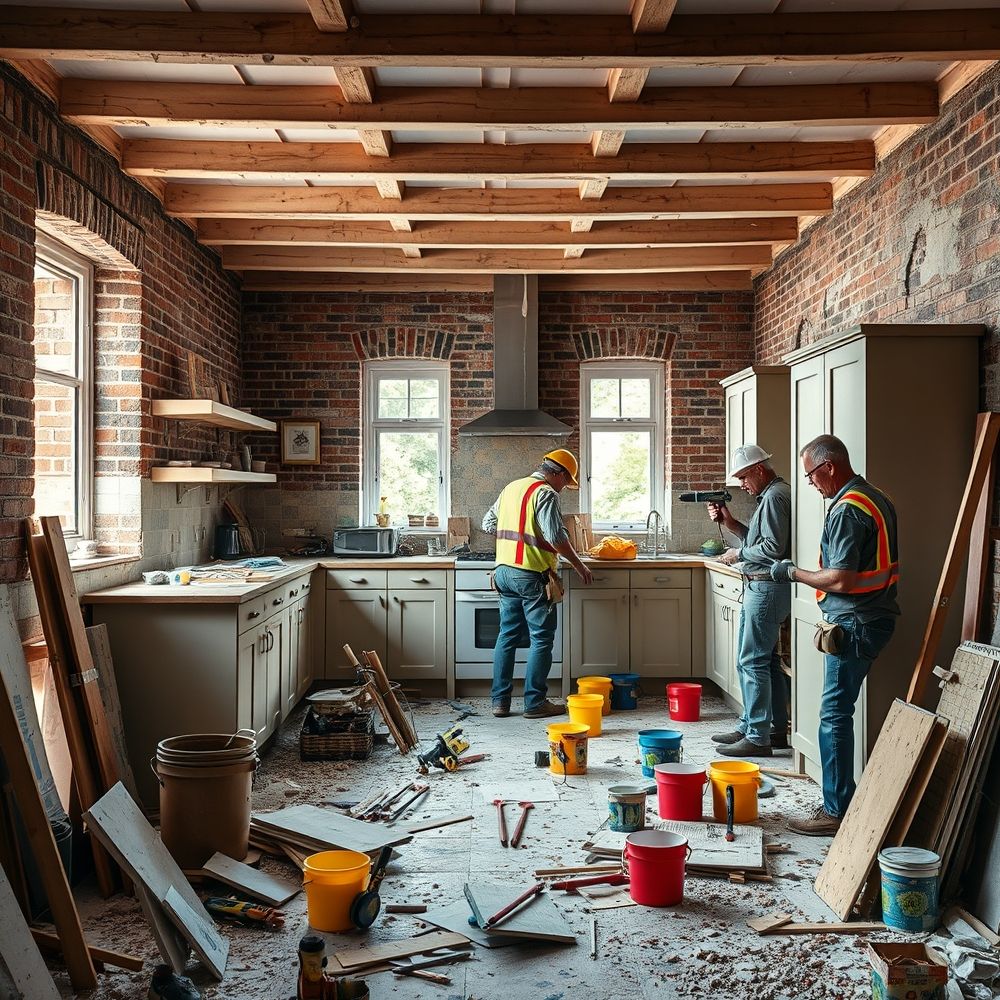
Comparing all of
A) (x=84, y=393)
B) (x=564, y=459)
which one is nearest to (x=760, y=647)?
(x=564, y=459)

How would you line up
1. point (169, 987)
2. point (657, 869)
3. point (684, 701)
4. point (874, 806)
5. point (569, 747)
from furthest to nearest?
point (684, 701), point (569, 747), point (874, 806), point (657, 869), point (169, 987)

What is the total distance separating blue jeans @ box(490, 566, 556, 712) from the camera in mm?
6633

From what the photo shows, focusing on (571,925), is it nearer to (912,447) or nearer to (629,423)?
(912,447)

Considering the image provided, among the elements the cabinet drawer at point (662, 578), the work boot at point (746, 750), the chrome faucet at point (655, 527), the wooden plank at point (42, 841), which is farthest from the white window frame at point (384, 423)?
the wooden plank at point (42, 841)

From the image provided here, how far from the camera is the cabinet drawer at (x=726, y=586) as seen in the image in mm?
6414

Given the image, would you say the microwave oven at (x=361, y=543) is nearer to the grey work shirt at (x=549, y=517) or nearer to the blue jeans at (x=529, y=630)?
the blue jeans at (x=529, y=630)

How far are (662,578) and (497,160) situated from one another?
3345mm

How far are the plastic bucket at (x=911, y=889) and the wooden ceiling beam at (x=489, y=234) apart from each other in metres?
4.53

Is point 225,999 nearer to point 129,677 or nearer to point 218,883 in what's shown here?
point 218,883

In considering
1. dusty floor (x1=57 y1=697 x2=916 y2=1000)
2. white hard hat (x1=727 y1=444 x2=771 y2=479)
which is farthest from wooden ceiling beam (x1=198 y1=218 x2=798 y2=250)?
dusty floor (x1=57 y1=697 x2=916 y2=1000)

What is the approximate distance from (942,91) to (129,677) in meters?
4.79

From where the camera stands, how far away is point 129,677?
4.72m

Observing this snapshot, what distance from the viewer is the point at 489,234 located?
22.3 ft

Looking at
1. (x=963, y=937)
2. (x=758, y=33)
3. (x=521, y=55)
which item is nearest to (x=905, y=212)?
(x=758, y=33)
